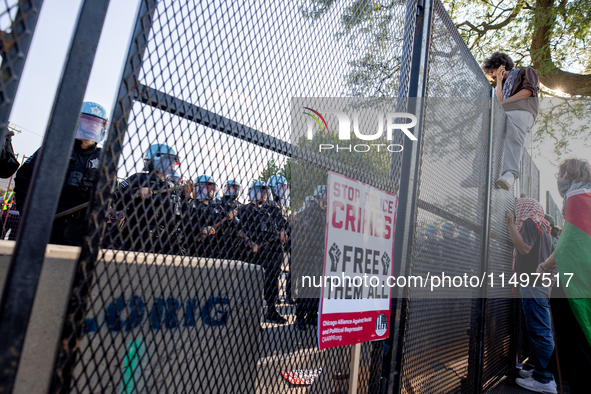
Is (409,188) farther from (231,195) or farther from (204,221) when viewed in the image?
(204,221)

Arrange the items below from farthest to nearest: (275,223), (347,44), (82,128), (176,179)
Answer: (82,128) → (347,44) → (275,223) → (176,179)

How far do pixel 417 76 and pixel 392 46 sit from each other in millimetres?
253

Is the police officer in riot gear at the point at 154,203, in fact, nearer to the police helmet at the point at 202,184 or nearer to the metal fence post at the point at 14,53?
the police helmet at the point at 202,184

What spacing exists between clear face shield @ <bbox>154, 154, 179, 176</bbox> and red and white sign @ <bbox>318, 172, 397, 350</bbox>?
794 millimetres

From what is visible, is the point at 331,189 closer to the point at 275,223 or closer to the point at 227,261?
the point at 275,223

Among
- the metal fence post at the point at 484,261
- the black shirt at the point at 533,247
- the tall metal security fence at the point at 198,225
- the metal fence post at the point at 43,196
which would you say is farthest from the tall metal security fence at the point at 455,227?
the metal fence post at the point at 43,196

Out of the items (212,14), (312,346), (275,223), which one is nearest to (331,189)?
(275,223)

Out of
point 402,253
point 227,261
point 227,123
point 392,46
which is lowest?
point 227,261

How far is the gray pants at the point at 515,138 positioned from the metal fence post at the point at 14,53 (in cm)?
438

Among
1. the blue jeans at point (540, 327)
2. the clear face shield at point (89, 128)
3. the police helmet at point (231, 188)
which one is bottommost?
the blue jeans at point (540, 327)

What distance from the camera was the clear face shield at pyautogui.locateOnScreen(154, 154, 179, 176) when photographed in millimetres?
1134

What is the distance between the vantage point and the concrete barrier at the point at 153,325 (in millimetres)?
1066

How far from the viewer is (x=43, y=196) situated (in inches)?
34.7

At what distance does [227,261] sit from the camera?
1399 millimetres
